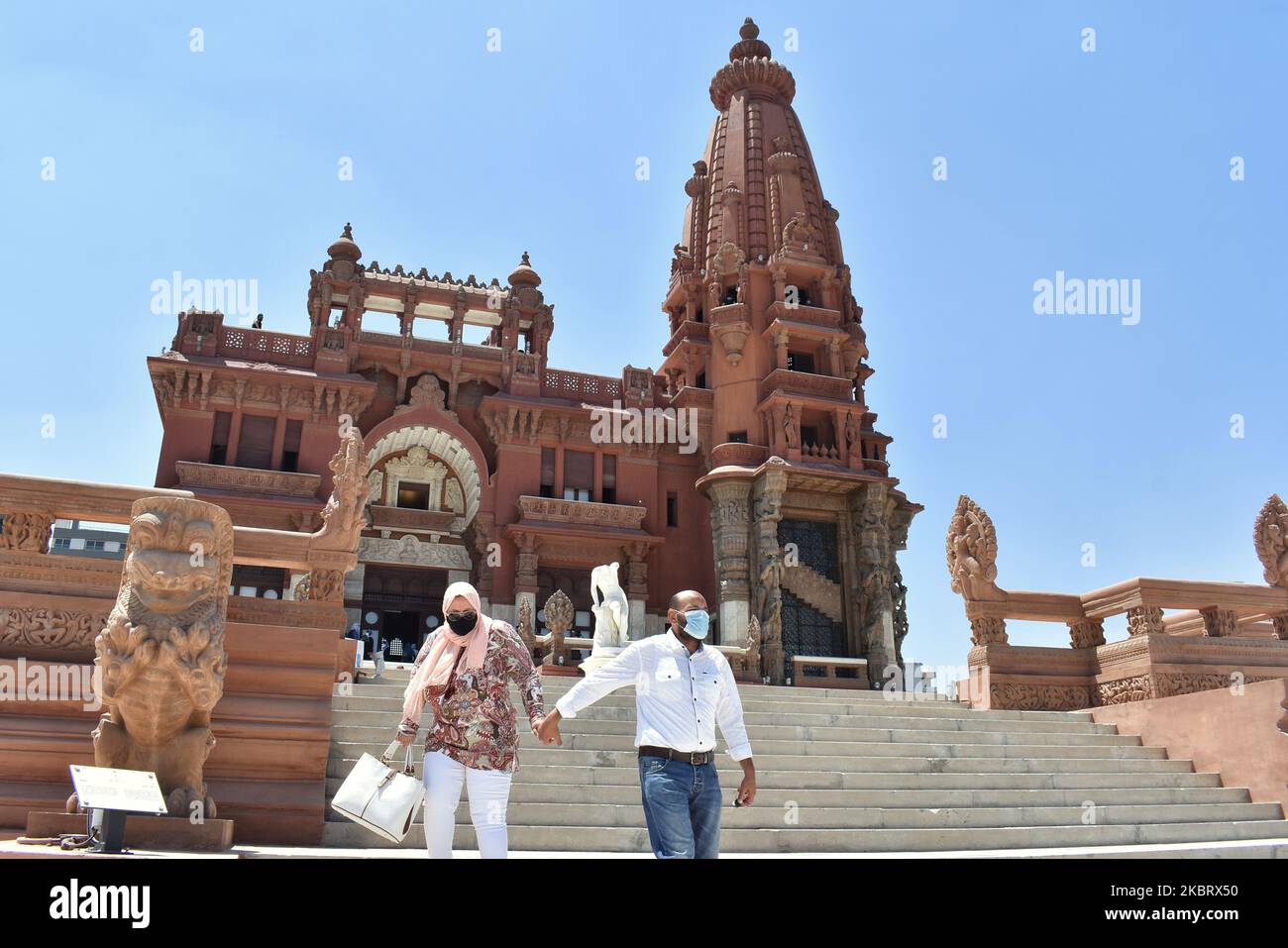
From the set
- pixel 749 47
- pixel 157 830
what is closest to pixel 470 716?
pixel 157 830

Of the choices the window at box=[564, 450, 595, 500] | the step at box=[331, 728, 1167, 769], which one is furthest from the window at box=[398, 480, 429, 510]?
the step at box=[331, 728, 1167, 769]

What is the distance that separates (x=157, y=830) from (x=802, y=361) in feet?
83.4

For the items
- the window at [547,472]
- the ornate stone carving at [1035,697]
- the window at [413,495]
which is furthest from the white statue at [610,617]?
the window at [413,495]

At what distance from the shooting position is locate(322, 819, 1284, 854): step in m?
8.15

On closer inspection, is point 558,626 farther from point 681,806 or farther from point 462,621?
point 681,806

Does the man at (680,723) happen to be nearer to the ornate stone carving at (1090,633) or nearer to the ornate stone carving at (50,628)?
the ornate stone carving at (50,628)

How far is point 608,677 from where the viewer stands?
5059mm

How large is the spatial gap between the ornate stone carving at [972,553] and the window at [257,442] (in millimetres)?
18072

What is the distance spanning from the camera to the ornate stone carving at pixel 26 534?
8.69 m
